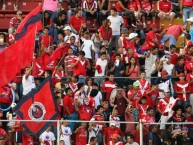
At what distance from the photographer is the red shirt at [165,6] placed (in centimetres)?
3878

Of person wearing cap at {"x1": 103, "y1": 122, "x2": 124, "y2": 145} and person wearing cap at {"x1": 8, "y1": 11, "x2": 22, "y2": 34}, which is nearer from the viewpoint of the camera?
person wearing cap at {"x1": 103, "y1": 122, "x2": 124, "y2": 145}

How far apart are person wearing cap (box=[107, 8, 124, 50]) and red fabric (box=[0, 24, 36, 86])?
22.2ft

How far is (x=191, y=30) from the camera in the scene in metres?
37.3

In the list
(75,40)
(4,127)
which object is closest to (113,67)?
(75,40)

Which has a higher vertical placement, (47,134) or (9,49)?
(9,49)

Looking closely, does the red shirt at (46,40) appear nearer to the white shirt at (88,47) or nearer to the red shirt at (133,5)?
the white shirt at (88,47)

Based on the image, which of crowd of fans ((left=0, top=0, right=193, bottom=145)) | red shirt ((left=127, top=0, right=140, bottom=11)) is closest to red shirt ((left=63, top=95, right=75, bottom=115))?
crowd of fans ((left=0, top=0, right=193, bottom=145))

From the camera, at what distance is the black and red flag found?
2983 cm

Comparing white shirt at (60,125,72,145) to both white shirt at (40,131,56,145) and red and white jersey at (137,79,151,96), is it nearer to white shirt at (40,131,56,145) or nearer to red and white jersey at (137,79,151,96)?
white shirt at (40,131,56,145)

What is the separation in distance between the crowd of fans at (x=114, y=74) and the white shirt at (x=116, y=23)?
3 cm

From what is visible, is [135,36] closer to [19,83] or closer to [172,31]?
[172,31]

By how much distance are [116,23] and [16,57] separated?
7518mm

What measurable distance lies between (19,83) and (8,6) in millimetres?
6325

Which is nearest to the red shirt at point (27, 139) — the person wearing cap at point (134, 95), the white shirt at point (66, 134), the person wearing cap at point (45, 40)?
the white shirt at point (66, 134)
